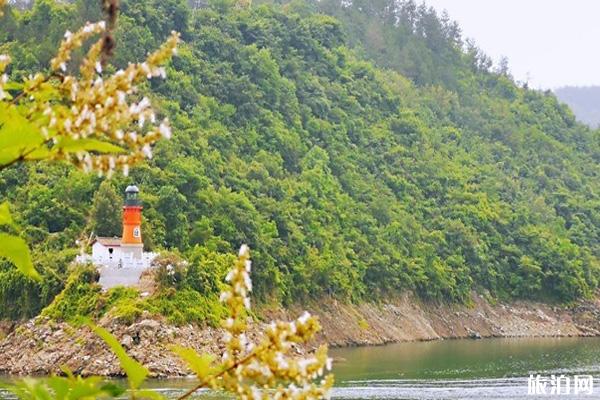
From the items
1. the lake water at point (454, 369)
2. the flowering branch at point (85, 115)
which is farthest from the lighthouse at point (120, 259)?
the flowering branch at point (85, 115)

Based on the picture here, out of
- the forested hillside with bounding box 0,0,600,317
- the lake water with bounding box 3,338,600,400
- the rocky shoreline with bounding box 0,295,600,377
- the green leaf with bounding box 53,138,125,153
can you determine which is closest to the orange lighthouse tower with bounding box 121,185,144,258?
the forested hillside with bounding box 0,0,600,317

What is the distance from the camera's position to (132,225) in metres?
60.8

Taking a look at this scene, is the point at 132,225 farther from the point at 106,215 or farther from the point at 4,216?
the point at 4,216

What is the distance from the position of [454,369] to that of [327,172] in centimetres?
4173

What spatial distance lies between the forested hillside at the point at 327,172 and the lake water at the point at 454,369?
8452 mm

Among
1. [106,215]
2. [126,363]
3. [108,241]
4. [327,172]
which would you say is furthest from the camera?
[327,172]

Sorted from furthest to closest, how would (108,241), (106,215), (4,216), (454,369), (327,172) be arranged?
1. (327,172)
2. (106,215)
3. (108,241)
4. (454,369)
5. (4,216)

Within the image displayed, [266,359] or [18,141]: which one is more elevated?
[18,141]

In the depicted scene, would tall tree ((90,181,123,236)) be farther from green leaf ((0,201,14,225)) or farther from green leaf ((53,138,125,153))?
green leaf ((53,138,125,153))

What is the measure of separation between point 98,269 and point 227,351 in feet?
197

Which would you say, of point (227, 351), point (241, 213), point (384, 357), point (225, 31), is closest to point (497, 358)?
point (384, 357)

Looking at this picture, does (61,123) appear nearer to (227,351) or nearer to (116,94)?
(116,94)

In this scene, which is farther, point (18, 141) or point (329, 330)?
point (329, 330)

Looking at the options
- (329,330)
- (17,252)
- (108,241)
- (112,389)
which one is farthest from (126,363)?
(329,330)
